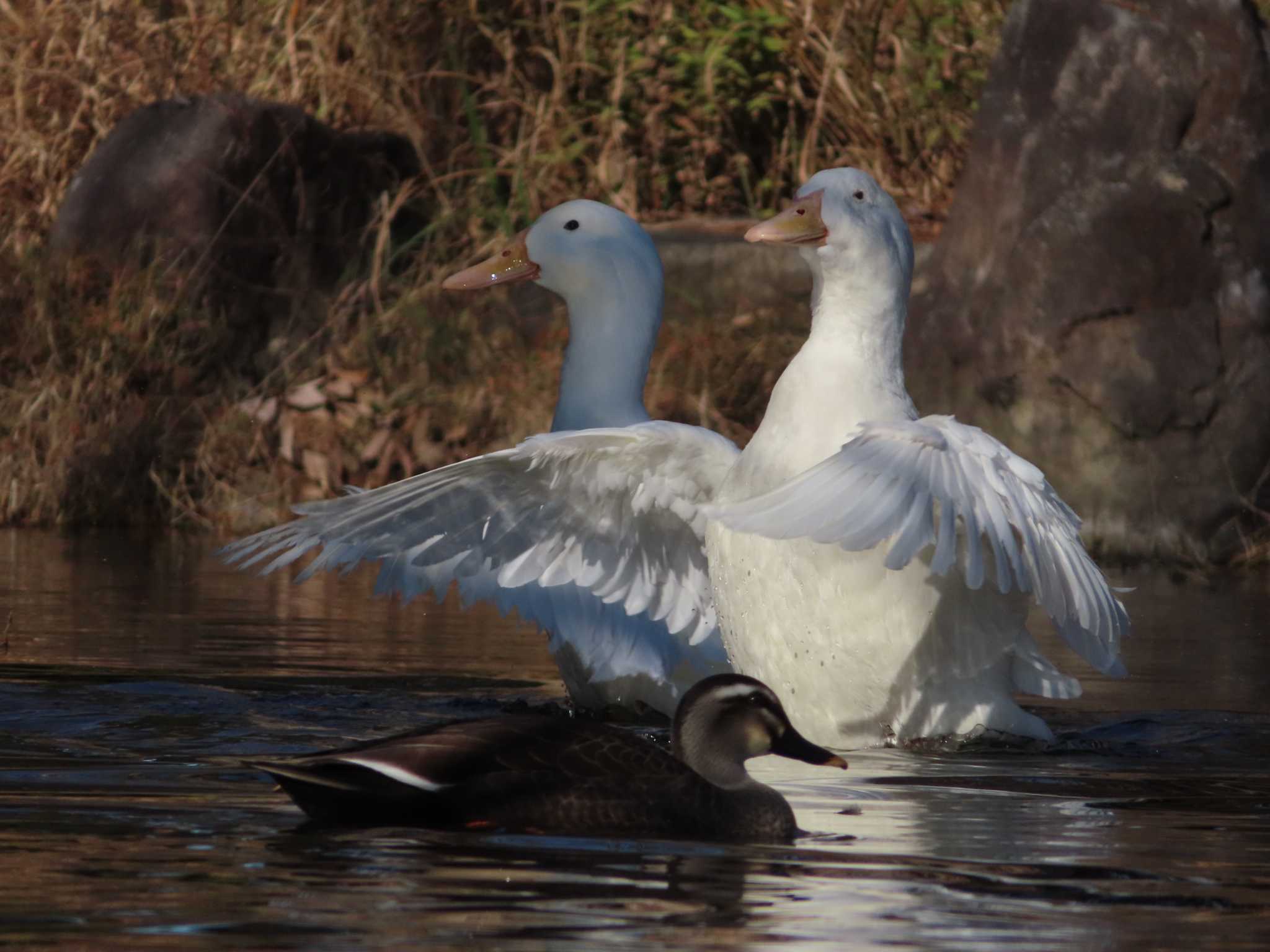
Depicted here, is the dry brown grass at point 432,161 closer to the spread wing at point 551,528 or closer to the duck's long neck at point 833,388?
the spread wing at point 551,528

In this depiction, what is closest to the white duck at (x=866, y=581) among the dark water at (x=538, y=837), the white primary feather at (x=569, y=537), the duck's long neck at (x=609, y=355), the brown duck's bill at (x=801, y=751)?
the dark water at (x=538, y=837)

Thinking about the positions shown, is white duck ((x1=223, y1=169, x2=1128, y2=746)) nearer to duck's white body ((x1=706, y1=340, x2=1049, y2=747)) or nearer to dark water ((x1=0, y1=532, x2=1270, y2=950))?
duck's white body ((x1=706, y1=340, x2=1049, y2=747))

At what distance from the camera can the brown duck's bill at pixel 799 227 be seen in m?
6.05

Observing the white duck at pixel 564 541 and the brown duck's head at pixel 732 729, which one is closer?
the brown duck's head at pixel 732 729

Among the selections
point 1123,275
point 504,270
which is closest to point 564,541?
point 504,270

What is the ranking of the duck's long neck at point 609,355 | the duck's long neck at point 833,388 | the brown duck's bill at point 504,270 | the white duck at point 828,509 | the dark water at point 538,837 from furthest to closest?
the brown duck's bill at point 504,270 → the duck's long neck at point 609,355 → the duck's long neck at point 833,388 → the white duck at point 828,509 → the dark water at point 538,837

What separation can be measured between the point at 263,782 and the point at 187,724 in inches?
35.8

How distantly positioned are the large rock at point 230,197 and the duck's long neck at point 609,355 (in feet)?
18.3

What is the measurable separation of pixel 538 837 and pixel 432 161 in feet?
36.3

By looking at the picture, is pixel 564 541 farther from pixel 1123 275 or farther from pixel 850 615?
pixel 1123 275

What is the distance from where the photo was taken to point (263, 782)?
4934 mm

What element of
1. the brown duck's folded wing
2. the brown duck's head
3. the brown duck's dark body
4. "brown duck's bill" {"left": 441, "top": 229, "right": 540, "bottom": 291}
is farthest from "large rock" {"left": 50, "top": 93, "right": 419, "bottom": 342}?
the brown duck's dark body

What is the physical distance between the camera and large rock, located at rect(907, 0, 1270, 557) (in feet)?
36.3

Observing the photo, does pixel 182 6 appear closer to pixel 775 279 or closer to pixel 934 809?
pixel 775 279
